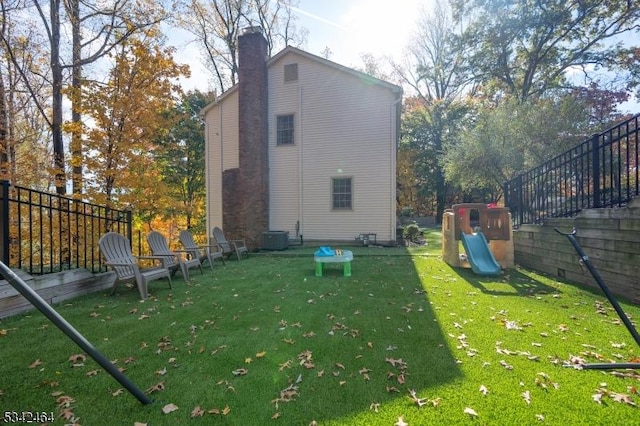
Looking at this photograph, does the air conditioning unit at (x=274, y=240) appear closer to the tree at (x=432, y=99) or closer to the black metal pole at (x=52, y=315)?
the black metal pole at (x=52, y=315)

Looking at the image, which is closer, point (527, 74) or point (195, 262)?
point (195, 262)

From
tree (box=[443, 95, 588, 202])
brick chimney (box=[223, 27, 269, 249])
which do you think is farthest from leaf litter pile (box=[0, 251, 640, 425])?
tree (box=[443, 95, 588, 202])

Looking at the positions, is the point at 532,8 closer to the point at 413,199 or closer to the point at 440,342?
the point at 413,199

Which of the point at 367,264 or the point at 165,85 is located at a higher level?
the point at 165,85

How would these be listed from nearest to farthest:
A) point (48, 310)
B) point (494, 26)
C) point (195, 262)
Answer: point (48, 310), point (195, 262), point (494, 26)

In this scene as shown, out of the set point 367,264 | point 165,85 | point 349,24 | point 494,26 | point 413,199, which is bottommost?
point 367,264

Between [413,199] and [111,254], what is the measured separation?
93.5 ft

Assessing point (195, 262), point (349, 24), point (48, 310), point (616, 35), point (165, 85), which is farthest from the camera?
point (616, 35)

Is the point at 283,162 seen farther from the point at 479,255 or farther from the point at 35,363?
the point at 35,363

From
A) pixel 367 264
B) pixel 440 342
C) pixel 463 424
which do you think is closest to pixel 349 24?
pixel 367 264

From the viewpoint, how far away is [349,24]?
619 inches

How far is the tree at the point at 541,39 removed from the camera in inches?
659

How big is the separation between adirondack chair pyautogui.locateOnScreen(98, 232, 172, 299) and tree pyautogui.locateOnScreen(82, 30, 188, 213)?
6659mm

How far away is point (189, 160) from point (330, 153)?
1179 cm
